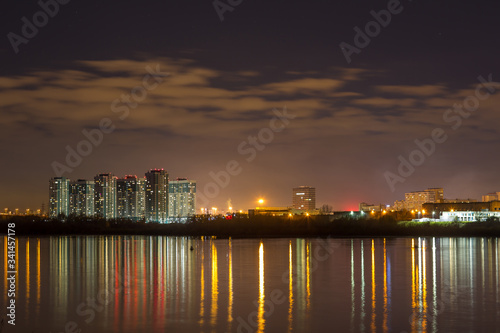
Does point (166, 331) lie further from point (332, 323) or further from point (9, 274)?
point (9, 274)

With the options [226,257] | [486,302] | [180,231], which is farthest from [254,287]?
[180,231]

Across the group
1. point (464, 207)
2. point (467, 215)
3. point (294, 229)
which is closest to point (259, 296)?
point (294, 229)

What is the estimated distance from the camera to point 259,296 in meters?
29.0

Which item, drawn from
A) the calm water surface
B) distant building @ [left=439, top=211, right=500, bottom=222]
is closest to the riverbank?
distant building @ [left=439, top=211, right=500, bottom=222]

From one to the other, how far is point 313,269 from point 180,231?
76.3 metres

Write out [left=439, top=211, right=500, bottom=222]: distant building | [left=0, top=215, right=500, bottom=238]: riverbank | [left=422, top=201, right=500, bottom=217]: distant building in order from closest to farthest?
1. [left=0, top=215, right=500, bottom=238]: riverbank
2. [left=439, top=211, right=500, bottom=222]: distant building
3. [left=422, top=201, right=500, bottom=217]: distant building

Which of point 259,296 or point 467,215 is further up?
point 467,215

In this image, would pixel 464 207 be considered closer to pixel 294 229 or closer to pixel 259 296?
pixel 294 229

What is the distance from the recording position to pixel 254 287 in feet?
106

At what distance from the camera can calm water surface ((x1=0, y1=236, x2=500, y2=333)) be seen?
22828 mm

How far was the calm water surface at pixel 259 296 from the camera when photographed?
22.8 m

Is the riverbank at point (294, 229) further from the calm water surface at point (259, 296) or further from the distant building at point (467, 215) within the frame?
the calm water surface at point (259, 296)

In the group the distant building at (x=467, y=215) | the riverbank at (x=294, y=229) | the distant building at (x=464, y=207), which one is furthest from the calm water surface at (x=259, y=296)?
the distant building at (x=464, y=207)

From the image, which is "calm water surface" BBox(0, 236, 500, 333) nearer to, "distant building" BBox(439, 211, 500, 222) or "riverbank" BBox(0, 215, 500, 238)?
"riverbank" BBox(0, 215, 500, 238)
